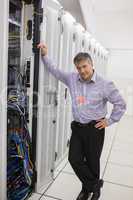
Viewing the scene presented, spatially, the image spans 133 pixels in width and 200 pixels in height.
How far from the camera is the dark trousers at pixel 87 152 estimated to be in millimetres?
2064

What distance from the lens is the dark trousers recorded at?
2.06 metres

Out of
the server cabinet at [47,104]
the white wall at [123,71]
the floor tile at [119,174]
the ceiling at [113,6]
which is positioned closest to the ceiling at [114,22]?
the ceiling at [113,6]

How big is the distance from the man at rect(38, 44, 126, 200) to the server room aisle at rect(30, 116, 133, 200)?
0.30m

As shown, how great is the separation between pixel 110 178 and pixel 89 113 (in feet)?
4.24

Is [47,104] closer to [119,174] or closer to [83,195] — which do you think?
[83,195]

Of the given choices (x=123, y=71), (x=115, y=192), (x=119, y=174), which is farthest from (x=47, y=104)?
(x=123, y=71)

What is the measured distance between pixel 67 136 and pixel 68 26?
1.72 meters

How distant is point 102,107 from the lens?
2.09m

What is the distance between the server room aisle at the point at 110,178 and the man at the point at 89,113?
1.00ft

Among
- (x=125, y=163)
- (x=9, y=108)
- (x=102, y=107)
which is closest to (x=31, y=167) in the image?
(x=9, y=108)

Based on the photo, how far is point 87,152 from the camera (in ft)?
7.07

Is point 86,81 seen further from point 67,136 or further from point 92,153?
point 67,136

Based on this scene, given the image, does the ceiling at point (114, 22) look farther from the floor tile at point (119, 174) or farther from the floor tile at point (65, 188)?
the floor tile at point (65, 188)

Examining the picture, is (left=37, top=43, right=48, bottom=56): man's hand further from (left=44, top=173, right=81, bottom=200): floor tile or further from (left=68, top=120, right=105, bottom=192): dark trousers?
(left=44, top=173, right=81, bottom=200): floor tile
